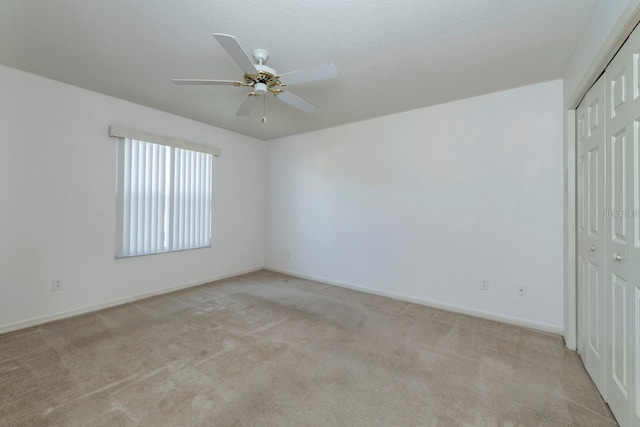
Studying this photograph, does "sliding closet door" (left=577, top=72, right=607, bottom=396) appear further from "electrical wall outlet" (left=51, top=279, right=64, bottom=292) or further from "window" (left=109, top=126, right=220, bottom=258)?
"electrical wall outlet" (left=51, top=279, right=64, bottom=292)

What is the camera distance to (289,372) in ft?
6.69

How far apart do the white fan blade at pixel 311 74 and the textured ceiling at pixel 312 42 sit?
0.33 meters

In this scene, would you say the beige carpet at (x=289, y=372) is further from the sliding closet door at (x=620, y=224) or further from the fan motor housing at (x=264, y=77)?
the fan motor housing at (x=264, y=77)

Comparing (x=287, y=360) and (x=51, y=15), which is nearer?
(x=51, y=15)

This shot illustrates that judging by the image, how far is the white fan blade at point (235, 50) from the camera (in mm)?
1531

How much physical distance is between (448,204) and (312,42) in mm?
2417

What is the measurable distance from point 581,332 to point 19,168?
5465 mm

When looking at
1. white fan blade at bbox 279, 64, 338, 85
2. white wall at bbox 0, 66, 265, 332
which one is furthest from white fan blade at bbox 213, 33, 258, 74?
white wall at bbox 0, 66, 265, 332

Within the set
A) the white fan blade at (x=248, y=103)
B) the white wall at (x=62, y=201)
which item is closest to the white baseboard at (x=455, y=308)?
the white wall at (x=62, y=201)

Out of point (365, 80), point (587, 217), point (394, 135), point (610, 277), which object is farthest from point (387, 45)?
point (610, 277)

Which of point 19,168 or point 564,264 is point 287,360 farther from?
point 19,168

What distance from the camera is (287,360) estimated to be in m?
2.20

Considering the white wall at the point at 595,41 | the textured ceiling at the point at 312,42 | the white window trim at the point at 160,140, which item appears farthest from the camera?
the white window trim at the point at 160,140

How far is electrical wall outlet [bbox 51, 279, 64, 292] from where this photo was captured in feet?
9.58
